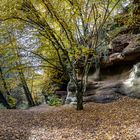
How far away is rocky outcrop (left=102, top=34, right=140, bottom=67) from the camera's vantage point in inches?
557

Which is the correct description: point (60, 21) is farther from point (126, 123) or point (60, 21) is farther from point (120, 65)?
point (120, 65)

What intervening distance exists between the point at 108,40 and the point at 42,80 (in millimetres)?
7705

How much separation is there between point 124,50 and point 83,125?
6789 mm

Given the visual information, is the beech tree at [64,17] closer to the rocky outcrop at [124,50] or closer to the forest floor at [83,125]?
the forest floor at [83,125]

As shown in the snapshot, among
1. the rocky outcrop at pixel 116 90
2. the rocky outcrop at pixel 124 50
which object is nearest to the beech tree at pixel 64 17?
the rocky outcrop at pixel 116 90

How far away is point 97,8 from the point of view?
12438mm

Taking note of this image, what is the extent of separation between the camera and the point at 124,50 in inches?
582

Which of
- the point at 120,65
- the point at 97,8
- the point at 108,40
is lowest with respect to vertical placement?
the point at 120,65

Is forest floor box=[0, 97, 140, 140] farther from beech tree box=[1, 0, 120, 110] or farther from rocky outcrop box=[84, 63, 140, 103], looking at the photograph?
beech tree box=[1, 0, 120, 110]

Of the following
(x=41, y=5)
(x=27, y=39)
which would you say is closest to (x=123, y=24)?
(x=27, y=39)

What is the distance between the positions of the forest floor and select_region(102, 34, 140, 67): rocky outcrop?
2.88 meters

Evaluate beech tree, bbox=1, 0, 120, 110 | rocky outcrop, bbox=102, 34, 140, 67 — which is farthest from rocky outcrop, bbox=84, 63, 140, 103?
beech tree, bbox=1, 0, 120, 110

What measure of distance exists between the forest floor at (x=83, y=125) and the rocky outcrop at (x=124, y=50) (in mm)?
2880

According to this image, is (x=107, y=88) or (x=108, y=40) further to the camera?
(x=108, y=40)
